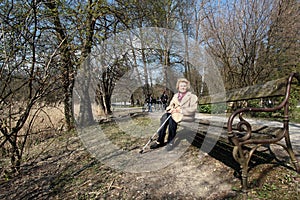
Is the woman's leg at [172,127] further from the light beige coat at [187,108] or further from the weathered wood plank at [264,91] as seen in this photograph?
the weathered wood plank at [264,91]

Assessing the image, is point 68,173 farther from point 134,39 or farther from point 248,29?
point 248,29

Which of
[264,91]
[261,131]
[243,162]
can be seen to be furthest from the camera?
[261,131]

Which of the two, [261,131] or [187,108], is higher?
[187,108]

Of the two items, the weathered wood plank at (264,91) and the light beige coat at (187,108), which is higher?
the weathered wood plank at (264,91)

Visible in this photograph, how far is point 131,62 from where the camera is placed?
9445 millimetres

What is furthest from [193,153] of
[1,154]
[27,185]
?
[1,154]

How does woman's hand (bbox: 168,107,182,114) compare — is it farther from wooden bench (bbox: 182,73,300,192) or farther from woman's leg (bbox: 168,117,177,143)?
wooden bench (bbox: 182,73,300,192)

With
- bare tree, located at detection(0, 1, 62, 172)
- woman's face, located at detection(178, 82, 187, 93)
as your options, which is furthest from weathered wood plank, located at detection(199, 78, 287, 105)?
bare tree, located at detection(0, 1, 62, 172)

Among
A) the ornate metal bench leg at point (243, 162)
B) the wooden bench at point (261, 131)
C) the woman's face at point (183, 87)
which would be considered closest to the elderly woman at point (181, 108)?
the woman's face at point (183, 87)

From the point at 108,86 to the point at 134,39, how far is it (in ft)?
13.3

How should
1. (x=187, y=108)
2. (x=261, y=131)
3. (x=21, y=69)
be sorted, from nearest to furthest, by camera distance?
1. (x=21, y=69)
2. (x=261, y=131)
3. (x=187, y=108)

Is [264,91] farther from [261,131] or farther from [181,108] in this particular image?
[181,108]

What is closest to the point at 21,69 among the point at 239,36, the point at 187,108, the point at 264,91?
the point at 187,108

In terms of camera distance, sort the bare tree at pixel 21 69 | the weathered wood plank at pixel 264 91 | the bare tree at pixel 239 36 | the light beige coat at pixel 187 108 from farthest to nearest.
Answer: the bare tree at pixel 239 36
the light beige coat at pixel 187 108
the bare tree at pixel 21 69
the weathered wood plank at pixel 264 91
